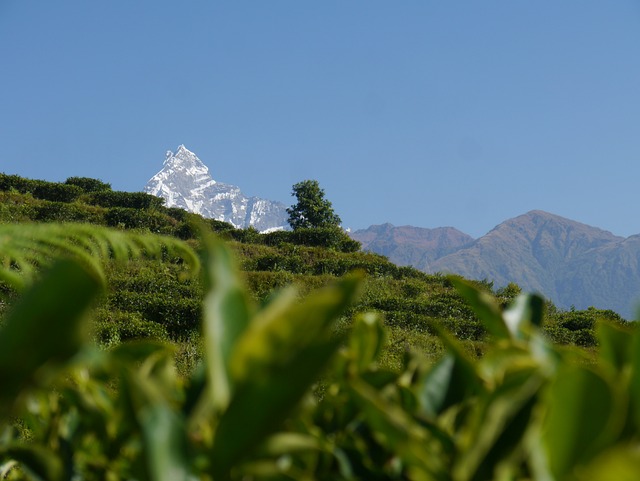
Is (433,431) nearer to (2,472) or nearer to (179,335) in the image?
(2,472)

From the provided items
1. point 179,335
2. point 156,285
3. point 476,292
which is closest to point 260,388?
point 476,292

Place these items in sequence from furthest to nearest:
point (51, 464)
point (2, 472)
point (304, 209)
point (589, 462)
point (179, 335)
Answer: point (304, 209) → point (179, 335) → point (2, 472) → point (51, 464) → point (589, 462)

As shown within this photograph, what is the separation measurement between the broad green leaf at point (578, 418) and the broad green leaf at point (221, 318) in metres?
0.22

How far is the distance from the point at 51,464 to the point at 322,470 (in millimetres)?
244

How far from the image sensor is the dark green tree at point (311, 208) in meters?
41.5

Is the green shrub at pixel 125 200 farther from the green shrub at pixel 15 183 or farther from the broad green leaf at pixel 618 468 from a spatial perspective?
the broad green leaf at pixel 618 468

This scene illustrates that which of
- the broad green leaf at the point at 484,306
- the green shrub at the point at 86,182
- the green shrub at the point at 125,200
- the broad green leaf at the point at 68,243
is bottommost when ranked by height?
the broad green leaf at the point at 484,306

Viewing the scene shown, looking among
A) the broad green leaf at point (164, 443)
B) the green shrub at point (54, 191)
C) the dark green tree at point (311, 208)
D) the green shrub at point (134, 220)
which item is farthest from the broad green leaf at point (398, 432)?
the dark green tree at point (311, 208)

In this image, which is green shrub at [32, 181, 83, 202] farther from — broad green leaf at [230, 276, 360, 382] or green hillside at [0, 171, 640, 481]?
broad green leaf at [230, 276, 360, 382]

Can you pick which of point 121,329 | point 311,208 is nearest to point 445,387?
point 121,329

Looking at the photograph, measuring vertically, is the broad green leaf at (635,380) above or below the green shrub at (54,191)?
below

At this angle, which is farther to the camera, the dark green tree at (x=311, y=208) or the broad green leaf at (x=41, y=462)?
the dark green tree at (x=311, y=208)

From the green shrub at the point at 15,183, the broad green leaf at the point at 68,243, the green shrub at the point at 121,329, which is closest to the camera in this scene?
the broad green leaf at the point at 68,243

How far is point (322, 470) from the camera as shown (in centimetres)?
62
